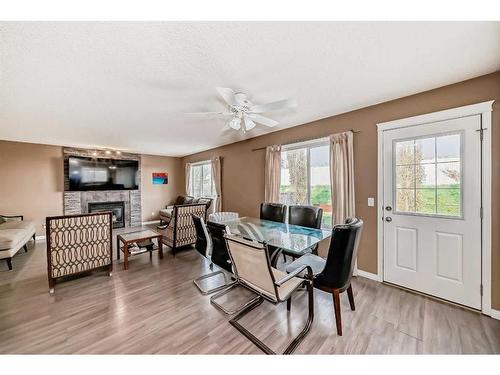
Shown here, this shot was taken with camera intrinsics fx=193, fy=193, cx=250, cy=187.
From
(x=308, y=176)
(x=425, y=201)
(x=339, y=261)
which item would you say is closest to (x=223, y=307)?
(x=339, y=261)

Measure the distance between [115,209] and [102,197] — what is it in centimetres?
51

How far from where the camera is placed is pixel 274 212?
3.34 metres

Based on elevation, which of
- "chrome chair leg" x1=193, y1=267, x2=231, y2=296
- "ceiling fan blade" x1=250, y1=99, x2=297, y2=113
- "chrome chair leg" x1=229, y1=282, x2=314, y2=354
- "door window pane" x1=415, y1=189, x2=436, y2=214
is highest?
"ceiling fan blade" x1=250, y1=99, x2=297, y2=113

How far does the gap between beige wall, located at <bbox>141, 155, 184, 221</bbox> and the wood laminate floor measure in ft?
13.8

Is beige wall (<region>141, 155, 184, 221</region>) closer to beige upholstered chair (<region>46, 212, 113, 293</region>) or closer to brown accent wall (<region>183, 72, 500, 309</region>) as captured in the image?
brown accent wall (<region>183, 72, 500, 309</region>)

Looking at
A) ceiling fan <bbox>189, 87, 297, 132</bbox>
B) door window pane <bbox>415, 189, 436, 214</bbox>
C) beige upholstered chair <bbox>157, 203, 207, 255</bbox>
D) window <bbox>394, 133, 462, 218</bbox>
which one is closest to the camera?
ceiling fan <bbox>189, 87, 297, 132</bbox>

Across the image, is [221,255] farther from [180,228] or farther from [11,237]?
[11,237]

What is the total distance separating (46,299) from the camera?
2.24m

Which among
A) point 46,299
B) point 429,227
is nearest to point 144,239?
point 46,299

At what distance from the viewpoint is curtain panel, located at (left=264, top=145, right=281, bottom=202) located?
3812mm

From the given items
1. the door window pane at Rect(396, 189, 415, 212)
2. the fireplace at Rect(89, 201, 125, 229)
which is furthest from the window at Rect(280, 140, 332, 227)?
the fireplace at Rect(89, 201, 125, 229)

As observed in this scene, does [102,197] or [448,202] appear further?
[102,197]
